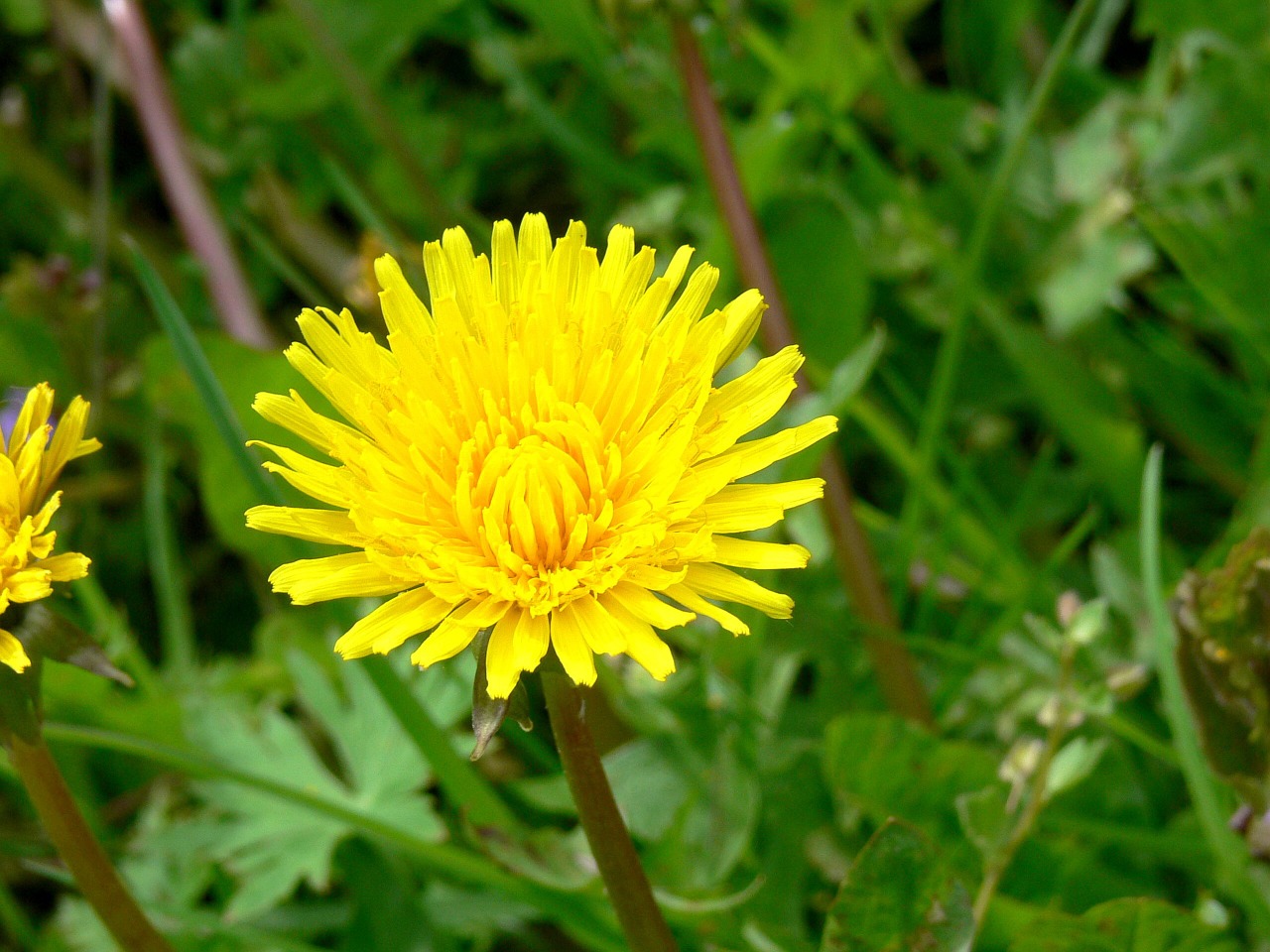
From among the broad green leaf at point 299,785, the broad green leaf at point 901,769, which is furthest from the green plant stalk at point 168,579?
the broad green leaf at point 901,769

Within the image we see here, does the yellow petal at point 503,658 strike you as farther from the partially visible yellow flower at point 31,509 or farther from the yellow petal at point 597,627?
the partially visible yellow flower at point 31,509

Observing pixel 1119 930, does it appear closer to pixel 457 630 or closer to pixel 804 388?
pixel 457 630

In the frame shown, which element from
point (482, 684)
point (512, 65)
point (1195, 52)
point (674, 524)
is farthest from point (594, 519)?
point (1195, 52)

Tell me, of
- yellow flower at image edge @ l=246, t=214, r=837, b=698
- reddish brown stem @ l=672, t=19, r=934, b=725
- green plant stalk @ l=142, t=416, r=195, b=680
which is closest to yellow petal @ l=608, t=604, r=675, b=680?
yellow flower at image edge @ l=246, t=214, r=837, b=698

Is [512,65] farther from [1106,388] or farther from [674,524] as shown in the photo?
[674,524]

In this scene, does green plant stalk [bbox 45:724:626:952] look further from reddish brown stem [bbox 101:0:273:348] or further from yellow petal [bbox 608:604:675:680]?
reddish brown stem [bbox 101:0:273:348]

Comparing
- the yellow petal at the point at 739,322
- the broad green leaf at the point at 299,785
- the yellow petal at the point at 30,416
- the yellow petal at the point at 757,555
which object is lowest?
the broad green leaf at the point at 299,785
